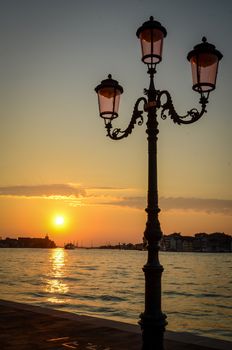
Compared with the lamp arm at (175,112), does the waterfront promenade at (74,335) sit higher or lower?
lower

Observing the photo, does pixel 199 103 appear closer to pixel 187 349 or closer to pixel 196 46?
pixel 196 46

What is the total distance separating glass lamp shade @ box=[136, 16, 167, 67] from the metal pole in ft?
0.98

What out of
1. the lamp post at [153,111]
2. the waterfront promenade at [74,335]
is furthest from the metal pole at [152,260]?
the waterfront promenade at [74,335]

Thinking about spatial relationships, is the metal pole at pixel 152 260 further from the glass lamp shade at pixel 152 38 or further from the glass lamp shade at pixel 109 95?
the glass lamp shade at pixel 109 95

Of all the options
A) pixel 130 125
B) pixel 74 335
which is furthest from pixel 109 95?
pixel 74 335

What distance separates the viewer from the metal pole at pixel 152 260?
227 inches

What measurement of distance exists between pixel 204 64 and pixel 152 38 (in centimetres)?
93

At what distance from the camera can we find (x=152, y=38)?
634cm

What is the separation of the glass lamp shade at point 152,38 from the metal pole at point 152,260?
30 cm

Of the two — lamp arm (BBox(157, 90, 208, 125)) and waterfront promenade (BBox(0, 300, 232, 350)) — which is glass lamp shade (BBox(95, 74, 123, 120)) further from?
waterfront promenade (BBox(0, 300, 232, 350))

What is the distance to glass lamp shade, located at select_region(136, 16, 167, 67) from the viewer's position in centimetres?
631

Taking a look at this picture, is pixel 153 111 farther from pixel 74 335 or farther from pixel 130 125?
pixel 74 335

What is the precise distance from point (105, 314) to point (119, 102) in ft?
56.1

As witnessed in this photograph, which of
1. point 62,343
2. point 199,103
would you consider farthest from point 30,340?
point 199,103
